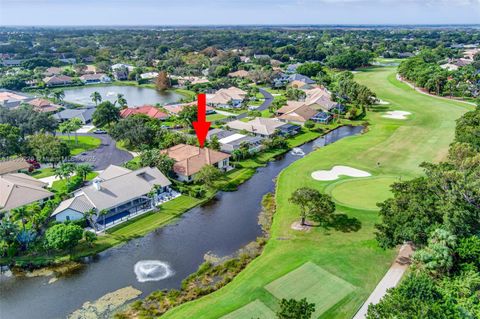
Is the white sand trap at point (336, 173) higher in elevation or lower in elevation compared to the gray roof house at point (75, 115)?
lower

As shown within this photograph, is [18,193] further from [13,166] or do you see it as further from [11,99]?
[11,99]

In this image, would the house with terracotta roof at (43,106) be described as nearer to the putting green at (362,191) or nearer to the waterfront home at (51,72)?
the waterfront home at (51,72)

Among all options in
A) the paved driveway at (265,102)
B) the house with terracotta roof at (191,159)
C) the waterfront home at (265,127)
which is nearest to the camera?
the house with terracotta roof at (191,159)

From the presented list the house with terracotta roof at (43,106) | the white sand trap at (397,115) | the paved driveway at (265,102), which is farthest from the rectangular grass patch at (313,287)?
the house with terracotta roof at (43,106)

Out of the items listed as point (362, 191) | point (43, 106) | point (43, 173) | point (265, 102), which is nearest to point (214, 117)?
point (265, 102)

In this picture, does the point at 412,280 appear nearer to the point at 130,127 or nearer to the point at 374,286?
the point at 374,286

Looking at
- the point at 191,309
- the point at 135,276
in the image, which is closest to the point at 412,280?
the point at 191,309

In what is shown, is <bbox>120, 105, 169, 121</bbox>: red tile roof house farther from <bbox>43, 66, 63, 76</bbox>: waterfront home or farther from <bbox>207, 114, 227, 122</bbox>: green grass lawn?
<bbox>43, 66, 63, 76</bbox>: waterfront home
